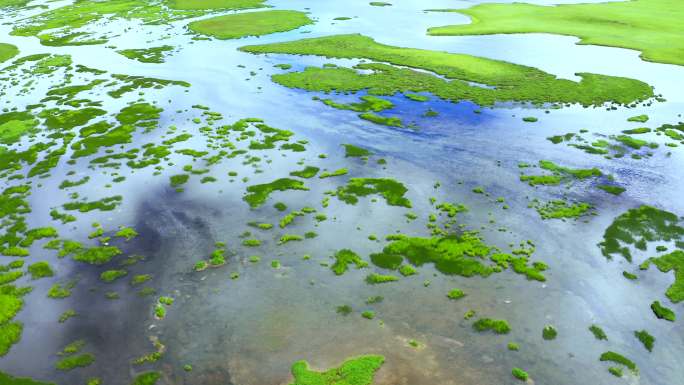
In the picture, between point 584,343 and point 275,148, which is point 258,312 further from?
point 275,148

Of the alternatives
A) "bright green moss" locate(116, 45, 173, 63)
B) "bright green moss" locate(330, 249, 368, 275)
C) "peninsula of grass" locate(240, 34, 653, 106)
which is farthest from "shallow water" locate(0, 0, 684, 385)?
"bright green moss" locate(116, 45, 173, 63)

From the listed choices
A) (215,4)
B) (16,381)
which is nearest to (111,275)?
(16,381)

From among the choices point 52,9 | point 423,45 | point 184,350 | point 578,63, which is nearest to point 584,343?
point 184,350

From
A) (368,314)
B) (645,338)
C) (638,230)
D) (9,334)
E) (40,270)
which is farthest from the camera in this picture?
(638,230)

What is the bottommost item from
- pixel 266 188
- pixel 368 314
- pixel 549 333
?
pixel 549 333

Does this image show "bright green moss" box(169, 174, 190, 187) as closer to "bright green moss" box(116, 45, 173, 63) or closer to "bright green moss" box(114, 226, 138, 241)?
"bright green moss" box(114, 226, 138, 241)

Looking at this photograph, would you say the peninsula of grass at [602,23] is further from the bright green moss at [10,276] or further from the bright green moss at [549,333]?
the bright green moss at [10,276]

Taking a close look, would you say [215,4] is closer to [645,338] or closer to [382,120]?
[382,120]
